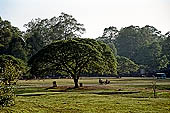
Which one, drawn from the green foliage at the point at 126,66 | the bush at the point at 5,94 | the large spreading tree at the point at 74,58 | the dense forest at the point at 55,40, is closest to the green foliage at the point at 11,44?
the dense forest at the point at 55,40

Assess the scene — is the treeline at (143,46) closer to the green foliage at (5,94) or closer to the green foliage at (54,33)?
the green foliage at (54,33)

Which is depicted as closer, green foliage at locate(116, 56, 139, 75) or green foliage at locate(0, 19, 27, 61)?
green foliage at locate(0, 19, 27, 61)

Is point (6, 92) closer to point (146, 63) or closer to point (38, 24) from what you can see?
point (146, 63)

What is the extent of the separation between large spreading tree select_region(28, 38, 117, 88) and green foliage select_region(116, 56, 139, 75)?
42.7 m

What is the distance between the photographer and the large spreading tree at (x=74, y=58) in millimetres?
40078

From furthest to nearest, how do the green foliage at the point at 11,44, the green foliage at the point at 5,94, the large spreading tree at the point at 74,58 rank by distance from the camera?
the green foliage at the point at 11,44 < the large spreading tree at the point at 74,58 < the green foliage at the point at 5,94

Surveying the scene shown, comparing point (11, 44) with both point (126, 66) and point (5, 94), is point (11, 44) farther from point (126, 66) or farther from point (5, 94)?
point (5, 94)

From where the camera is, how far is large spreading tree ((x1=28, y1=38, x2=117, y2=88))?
4008cm

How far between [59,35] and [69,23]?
529cm

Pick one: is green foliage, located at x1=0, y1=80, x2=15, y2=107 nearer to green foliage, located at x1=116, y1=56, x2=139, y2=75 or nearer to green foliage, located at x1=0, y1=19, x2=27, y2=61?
green foliage, located at x1=0, y1=19, x2=27, y2=61

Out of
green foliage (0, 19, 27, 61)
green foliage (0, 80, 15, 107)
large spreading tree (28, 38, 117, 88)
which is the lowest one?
green foliage (0, 80, 15, 107)

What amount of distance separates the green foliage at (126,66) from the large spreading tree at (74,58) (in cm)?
4275

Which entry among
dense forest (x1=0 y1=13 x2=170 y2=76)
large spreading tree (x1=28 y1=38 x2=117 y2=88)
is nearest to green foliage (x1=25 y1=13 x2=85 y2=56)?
dense forest (x1=0 y1=13 x2=170 y2=76)

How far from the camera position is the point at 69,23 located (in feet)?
303
